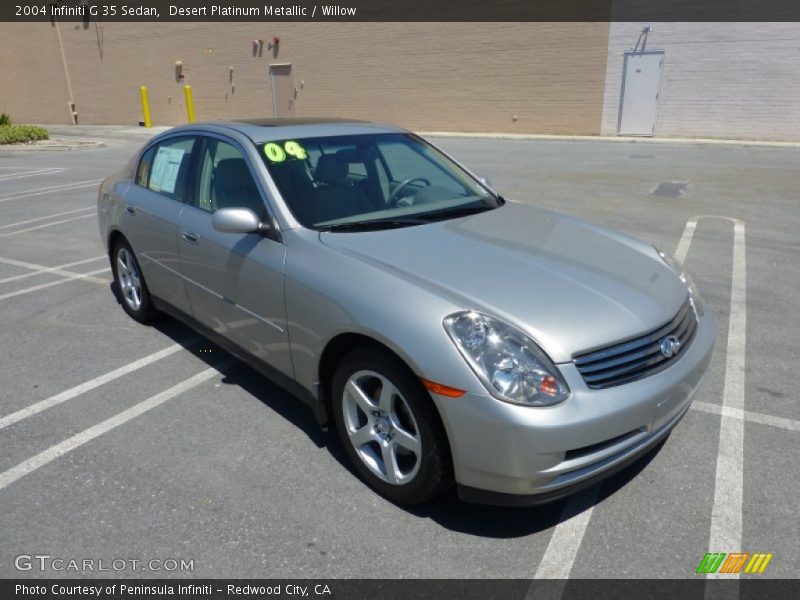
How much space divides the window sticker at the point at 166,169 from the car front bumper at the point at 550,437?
9.09 ft

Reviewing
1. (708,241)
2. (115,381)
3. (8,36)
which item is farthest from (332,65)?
(115,381)

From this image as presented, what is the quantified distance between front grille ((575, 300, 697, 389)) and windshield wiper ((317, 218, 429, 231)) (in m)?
1.30

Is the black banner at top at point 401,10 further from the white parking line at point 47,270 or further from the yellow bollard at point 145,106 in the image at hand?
the white parking line at point 47,270

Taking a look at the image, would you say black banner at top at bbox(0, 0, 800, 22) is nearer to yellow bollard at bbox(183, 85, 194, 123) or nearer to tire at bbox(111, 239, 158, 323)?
yellow bollard at bbox(183, 85, 194, 123)

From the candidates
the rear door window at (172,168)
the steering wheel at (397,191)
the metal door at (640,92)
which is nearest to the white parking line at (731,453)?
the steering wheel at (397,191)

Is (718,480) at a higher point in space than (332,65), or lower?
lower

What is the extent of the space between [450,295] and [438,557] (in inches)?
42.2

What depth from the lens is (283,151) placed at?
11.5ft

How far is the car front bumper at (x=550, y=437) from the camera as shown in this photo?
225cm

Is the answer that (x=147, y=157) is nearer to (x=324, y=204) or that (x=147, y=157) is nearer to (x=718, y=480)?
(x=324, y=204)

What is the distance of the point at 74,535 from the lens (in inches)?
104

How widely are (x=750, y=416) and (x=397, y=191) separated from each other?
2.40 meters

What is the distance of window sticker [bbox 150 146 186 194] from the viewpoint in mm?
4172

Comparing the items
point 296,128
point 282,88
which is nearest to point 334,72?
point 282,88
